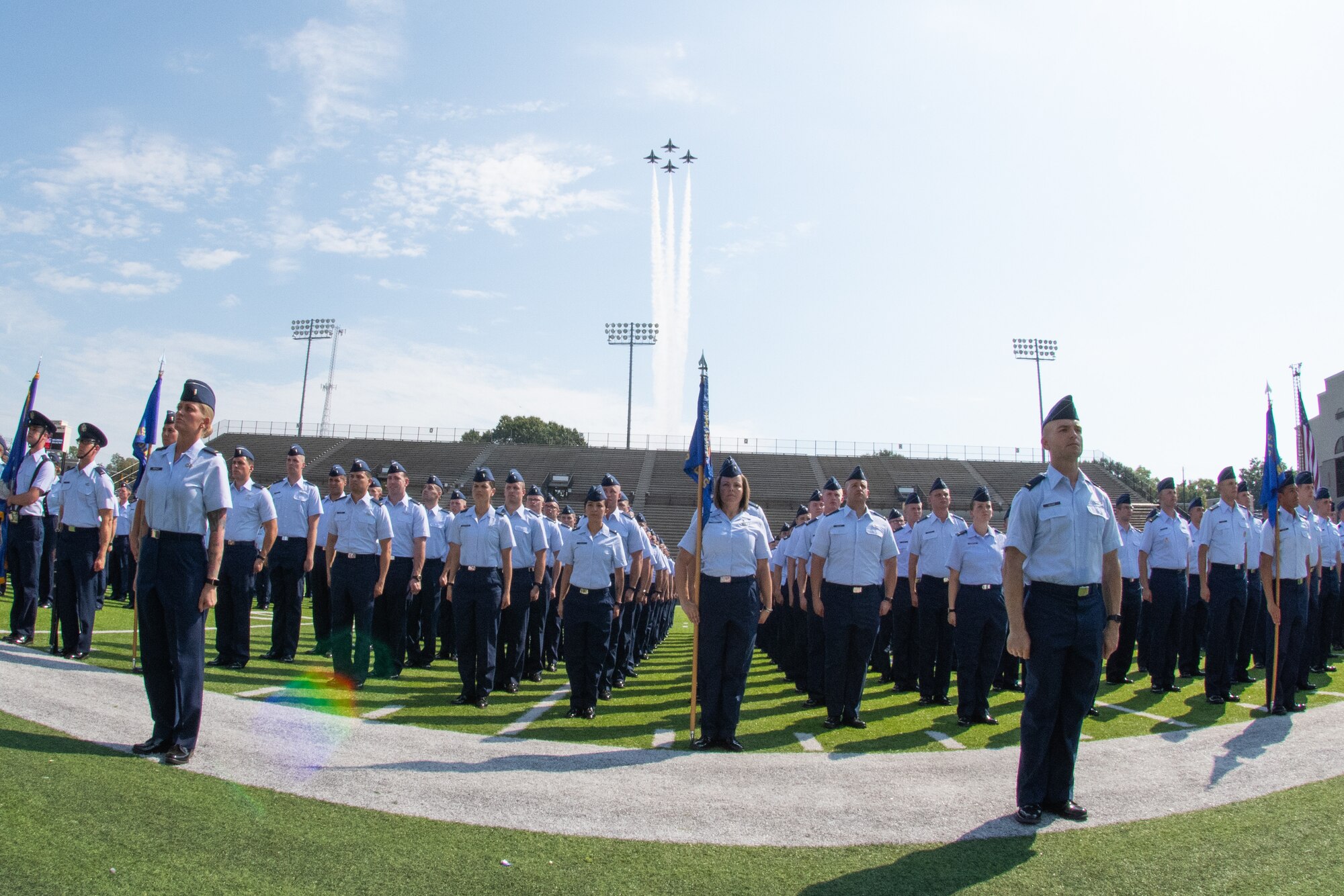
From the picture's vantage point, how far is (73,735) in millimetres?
5098

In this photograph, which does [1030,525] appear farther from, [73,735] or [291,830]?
[73,735]

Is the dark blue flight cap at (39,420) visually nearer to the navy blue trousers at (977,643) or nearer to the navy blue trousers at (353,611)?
the navy blue trousers at (353,611)


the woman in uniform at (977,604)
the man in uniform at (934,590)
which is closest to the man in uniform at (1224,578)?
the woman in uniform at (977,604)

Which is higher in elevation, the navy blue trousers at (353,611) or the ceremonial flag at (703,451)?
the ceremonial flag at (703,451)

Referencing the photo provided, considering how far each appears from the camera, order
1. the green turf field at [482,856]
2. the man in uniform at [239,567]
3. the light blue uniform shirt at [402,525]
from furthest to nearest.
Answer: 1. the light blue uniform shirt at [402,525]
2. the man in uniform at [239,567]
3. the green turf field at [482,856]

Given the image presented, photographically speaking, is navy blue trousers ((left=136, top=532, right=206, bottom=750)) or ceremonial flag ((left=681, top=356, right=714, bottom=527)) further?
ceremonial flag ((left=681, top=356, right=714, bottom=527))

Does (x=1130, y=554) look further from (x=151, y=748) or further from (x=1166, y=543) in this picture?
(x=151, y=748)

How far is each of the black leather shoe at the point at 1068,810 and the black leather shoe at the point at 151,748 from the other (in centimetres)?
501

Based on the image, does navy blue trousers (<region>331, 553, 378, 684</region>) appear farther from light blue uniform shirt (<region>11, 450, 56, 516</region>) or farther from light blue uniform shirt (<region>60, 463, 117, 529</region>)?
light blue uniform shirt (<region>11, 450, 56, 516</region>)

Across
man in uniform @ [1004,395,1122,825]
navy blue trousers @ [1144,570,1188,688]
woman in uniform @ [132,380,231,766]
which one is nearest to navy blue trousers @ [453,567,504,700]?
woman in uniform @ [132,380,231,766]

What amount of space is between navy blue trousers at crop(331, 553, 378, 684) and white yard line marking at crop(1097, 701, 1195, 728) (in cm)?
770

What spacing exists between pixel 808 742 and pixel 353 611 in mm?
5158

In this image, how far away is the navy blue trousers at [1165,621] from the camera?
9664 millimetres

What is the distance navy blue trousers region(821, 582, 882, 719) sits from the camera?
24.0ft
